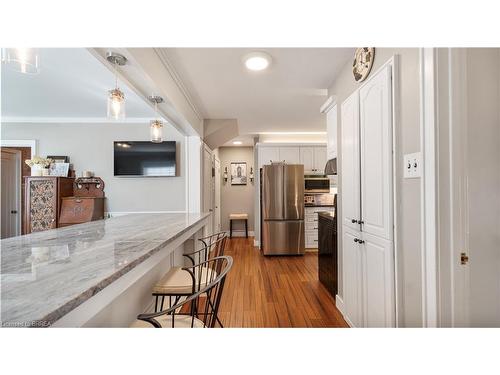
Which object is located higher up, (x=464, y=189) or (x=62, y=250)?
(x=464, y=189)

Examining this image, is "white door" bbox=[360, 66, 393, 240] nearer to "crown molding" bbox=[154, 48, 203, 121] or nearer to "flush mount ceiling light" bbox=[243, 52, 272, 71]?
"flush mount ceiling light" bbox=[243, 52, 272, 71]

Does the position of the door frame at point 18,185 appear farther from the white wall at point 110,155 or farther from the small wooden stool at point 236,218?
the small wooden stool at point 236,218

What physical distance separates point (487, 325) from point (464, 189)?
67 centimetres

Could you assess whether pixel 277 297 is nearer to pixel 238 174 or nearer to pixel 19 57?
pixel 19 57

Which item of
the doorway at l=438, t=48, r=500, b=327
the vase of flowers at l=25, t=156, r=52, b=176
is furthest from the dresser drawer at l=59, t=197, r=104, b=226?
the doorway at l=438, t=48, r=500, b=327

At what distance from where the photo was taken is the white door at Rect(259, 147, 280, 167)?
4926 mm

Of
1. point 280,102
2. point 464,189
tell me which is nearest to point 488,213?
point 464,189

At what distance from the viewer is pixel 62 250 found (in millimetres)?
1062

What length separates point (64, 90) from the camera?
2965mm

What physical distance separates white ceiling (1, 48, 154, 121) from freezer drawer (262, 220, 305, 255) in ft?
9.68

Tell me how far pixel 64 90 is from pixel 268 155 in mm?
3412
